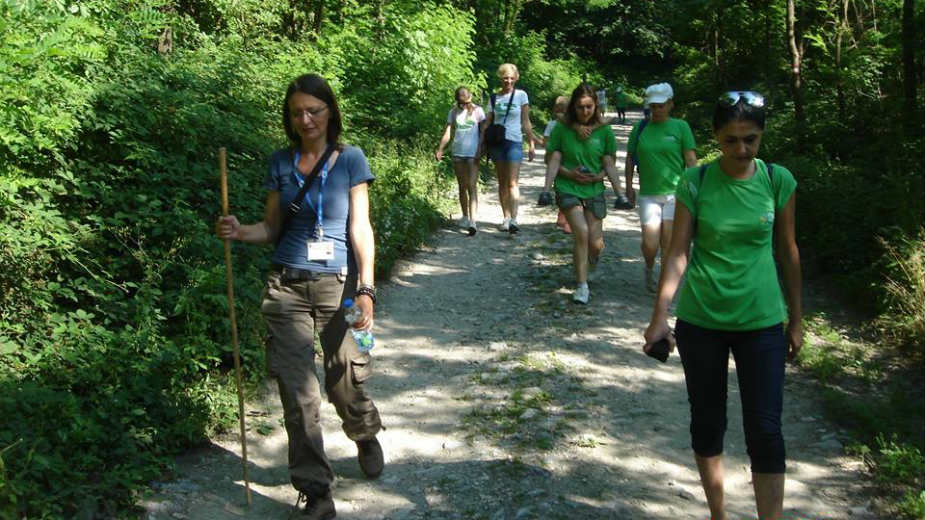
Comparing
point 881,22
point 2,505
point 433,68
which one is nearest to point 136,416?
point 2,505

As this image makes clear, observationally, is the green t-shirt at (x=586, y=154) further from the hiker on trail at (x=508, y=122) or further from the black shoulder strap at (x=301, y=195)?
the black shoulder strap at (x=301, y=195)

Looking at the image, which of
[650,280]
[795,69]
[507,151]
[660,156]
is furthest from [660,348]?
[795,69]

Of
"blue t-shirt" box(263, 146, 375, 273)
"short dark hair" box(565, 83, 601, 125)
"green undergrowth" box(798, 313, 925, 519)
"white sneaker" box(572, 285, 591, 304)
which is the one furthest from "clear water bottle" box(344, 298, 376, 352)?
"short dark hair" box(565, 83, 601, 125)

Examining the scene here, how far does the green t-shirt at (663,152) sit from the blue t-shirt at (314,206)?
429 cm

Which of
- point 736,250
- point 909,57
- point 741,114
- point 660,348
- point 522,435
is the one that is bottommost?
point 522,435

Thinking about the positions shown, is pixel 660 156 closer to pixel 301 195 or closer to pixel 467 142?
pixel 467 142

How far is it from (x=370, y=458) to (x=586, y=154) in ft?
14.8

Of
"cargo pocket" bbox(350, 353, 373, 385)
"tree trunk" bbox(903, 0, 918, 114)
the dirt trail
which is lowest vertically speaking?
the dirt trail

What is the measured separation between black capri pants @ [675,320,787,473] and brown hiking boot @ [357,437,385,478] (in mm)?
1952

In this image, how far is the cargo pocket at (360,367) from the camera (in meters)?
4.53

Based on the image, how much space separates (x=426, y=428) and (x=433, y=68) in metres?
11.2

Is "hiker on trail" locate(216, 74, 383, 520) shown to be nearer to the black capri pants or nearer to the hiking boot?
the hiking boot

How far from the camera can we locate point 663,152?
789 centimetres

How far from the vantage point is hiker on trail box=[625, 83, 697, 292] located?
25.5 ft
